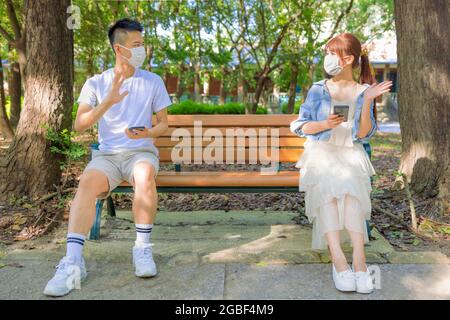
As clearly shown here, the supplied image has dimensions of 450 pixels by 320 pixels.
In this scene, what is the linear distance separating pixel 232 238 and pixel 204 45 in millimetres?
10312

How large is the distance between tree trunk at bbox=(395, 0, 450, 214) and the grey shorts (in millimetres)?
2337

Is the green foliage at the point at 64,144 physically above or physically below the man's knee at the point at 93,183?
above

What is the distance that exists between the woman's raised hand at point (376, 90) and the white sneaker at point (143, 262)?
163cm

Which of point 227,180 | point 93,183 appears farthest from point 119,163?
point 227,180

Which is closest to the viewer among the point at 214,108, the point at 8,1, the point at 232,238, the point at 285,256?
the point at 285,256

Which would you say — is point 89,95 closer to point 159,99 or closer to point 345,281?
point 159,99

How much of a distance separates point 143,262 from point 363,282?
1307mm

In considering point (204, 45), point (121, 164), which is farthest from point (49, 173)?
point (204, 45)

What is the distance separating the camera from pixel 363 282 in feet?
8.76

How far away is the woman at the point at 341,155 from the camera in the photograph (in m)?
2.78

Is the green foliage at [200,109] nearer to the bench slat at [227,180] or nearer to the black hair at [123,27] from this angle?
the bench slat at [227,180]

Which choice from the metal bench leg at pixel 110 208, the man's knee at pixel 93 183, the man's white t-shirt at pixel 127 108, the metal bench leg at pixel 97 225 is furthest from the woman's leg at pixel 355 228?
the metal bench leg at pixel 110 208

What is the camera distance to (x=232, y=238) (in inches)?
142
